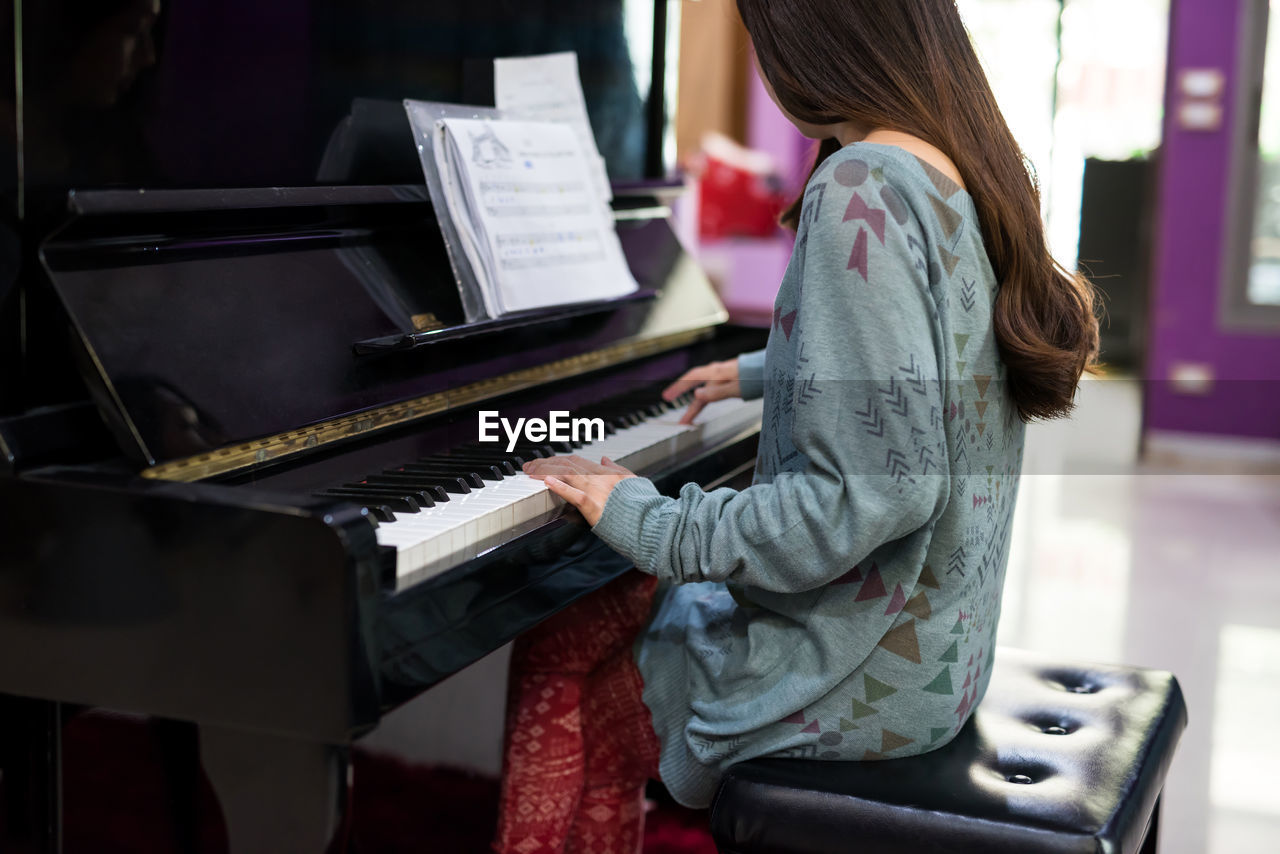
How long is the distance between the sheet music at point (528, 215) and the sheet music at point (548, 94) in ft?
0.15

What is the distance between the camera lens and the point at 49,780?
3.90 ft

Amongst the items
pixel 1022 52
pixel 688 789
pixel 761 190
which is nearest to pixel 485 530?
pixel 688 789

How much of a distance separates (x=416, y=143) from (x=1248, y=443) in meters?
4.47

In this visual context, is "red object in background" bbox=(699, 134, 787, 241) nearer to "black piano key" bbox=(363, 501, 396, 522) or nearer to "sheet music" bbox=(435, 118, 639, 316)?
"sheet music" bbox=(435, 118, 639, 316)

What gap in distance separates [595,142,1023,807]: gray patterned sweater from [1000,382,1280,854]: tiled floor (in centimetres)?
72

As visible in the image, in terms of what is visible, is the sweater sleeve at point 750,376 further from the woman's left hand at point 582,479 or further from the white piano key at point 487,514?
the woman's left hand at point 582,479

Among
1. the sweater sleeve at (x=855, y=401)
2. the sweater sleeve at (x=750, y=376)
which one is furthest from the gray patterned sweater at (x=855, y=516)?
the sweater sleeve at (x=750, y=376)

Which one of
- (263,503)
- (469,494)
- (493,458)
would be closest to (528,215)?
(493,458)

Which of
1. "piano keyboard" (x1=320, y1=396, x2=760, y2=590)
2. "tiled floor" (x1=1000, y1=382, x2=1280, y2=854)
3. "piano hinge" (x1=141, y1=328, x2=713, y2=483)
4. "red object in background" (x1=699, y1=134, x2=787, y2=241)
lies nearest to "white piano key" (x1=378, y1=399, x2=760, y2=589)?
"piano keyboard" (x1=320, y1=396, x2=760, y2=590)

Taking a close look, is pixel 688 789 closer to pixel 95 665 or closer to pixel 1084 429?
pixel 95 665

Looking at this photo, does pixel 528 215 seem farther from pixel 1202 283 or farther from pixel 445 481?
pixel 1202 283

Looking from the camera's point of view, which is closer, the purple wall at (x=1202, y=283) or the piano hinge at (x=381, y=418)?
the piano hinge at (x=381, y=418)

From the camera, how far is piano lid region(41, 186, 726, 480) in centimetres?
108

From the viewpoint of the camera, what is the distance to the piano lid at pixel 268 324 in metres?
1.08
